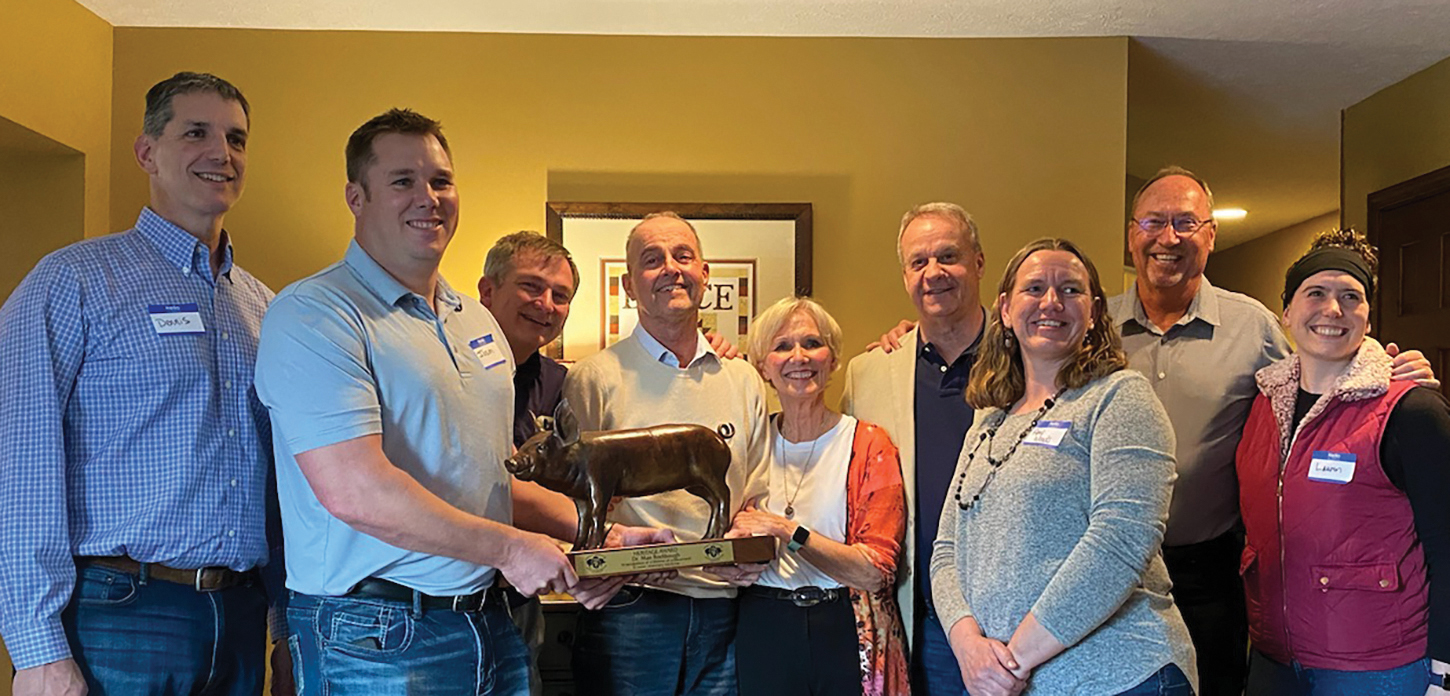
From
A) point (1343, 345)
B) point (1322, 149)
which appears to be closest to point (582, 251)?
point (1343, 345)

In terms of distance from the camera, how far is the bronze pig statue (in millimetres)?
2002

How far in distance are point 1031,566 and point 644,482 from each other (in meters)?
0.76

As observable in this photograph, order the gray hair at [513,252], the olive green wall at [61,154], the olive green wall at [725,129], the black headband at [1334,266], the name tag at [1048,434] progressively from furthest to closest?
the olive green wall at [725,129]
the olive green wall at [61,154]
the gray hair at [513,252]
the black headband at [1334,266]
the name tag at [1048,434]

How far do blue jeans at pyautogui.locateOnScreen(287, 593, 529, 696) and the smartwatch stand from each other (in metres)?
0.67

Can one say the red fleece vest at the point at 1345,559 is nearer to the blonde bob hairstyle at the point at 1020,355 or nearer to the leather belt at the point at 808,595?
the blonde bob hairstyle at the point at 1020,355

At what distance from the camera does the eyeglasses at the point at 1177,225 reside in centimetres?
280

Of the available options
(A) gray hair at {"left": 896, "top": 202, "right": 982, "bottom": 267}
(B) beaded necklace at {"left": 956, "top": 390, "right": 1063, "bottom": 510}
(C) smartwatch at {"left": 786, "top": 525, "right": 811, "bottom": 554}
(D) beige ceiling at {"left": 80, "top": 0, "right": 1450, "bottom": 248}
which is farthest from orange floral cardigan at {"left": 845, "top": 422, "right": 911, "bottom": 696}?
(D) beige ceiling at {"left": 80, "top": 0, "right": 1450, "bottom": 248}

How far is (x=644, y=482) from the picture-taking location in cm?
212

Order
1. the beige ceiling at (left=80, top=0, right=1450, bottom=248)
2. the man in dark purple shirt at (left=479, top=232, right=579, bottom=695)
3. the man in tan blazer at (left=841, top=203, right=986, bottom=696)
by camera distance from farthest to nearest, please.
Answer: the beige ceiling at (left=80, top=0, right=1450, bottom=248)
the man in dark purple shirt at (left=479, top=232, right=579, bottom=695)
the man in tan blazer at (left=841, top=203, right=986, bottom=696)

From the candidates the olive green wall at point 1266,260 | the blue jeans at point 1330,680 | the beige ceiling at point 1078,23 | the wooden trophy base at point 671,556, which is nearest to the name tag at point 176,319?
the wooden trophy base at point 671,556

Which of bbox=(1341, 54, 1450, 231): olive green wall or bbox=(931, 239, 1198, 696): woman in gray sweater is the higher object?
bbox=(1341, 54, 1450, 231): olive green wall

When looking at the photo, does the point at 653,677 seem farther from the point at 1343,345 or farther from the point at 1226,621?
the point at 1343,345

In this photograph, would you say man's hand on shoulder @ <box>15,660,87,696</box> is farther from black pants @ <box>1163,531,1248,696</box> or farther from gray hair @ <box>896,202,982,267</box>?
black pants @ <box>1163,531,1248,696</box>

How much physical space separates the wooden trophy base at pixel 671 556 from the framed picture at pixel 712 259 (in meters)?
1.90
